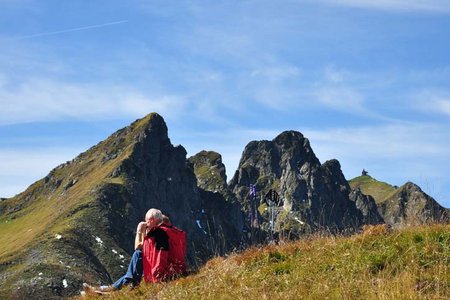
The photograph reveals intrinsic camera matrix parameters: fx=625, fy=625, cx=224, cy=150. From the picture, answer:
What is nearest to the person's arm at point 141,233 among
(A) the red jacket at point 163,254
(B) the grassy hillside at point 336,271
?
(A) the red jacket at point 163,254

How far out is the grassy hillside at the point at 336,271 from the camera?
805 cm

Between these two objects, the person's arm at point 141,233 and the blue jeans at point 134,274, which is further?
the person's arm at point 141,233

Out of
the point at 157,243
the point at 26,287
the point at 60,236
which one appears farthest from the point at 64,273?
the point at 157,243

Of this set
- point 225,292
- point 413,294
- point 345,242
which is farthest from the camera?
point 345,242

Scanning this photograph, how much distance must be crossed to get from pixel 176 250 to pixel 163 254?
0.48m

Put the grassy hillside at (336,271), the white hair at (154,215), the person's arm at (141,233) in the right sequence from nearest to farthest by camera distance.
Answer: the grassy hillside at (336,271)
the white hair at (154,215)
the person's arm at (141,233)

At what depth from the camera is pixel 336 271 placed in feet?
31.3

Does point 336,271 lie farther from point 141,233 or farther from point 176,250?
point 141,233

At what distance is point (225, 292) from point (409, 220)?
5.83 m

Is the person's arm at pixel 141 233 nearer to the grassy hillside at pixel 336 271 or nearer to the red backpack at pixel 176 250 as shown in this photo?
the red backpack at pixel 176 250

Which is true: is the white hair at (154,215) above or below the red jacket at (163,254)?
above

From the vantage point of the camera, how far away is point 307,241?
1344 cm

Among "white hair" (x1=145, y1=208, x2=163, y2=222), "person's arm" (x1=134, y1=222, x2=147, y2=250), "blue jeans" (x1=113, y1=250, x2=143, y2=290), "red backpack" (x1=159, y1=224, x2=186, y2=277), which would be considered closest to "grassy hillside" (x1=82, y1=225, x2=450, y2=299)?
"red backpack" (x1=159, y1=224, x2=186, y2=277)

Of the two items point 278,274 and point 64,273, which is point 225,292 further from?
point 64,273
